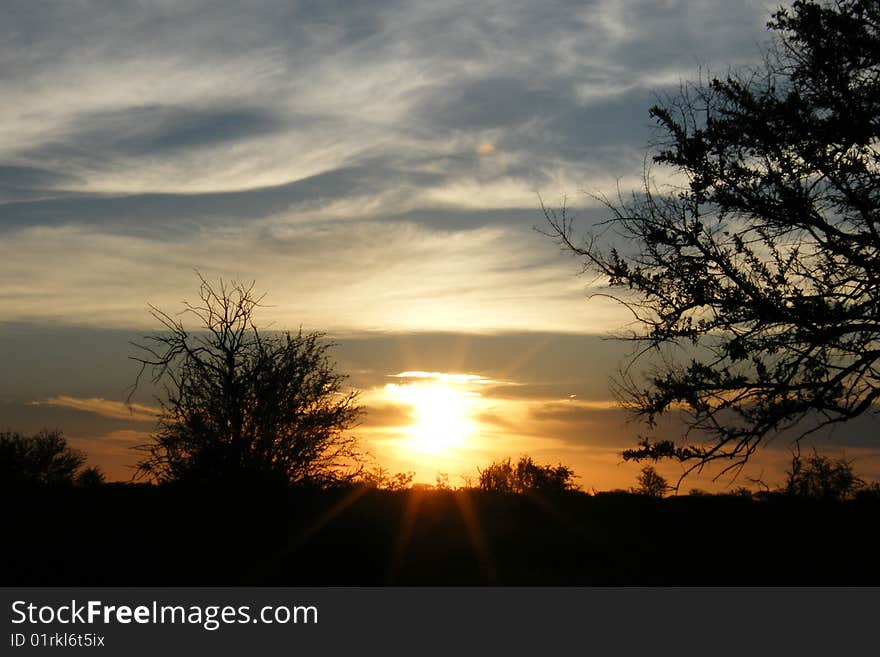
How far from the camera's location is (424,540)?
15211 millimetres

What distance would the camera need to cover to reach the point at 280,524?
15.7 m

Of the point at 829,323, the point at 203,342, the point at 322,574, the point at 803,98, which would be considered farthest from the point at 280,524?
the point at 803,98

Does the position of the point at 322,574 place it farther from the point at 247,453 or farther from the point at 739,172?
the point at 739,172

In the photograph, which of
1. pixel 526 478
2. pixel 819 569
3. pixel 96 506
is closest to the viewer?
pixel 819 569

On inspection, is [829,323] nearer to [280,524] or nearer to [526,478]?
[280,524]

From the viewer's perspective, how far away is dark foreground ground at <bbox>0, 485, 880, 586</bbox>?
13.6m

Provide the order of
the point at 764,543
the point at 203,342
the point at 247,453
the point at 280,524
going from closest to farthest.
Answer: the point at 764,543 < the point at 280,524 < the point at 247,453 < the point at 203,342

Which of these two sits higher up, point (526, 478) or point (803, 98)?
point (803, 98)

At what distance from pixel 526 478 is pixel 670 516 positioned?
379 inches

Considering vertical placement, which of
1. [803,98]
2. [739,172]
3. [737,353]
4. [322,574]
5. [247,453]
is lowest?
[322,574]

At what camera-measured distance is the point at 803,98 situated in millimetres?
14180

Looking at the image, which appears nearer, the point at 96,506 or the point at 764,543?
the point at 764,543

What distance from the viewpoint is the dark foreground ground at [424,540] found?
13555mm

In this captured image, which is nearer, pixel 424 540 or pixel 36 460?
pixel 424 540
